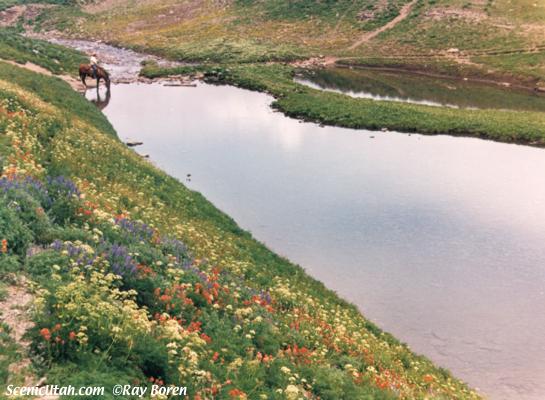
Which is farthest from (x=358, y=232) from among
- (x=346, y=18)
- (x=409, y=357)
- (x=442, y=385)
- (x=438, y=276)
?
(x=346, y=18)

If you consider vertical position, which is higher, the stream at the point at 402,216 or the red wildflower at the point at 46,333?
the red wildflower at the point at 46,333

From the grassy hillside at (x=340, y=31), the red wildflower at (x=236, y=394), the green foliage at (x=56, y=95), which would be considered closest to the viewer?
the red wildflower at (x=236, y=394)

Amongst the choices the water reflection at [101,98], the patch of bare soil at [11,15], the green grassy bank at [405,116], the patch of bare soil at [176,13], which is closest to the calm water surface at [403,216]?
Answer: the green grassy bank at [405,116]

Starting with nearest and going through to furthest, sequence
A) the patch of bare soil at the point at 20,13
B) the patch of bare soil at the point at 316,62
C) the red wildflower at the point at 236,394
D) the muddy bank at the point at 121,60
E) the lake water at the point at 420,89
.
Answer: the red wildflower at the point at 236,394, the lake water at the point at 420,89, the muddy bank at the point at 121,60, the patch of bare soil at the point at 316,62, the patch of bare soil at the point at 20,13

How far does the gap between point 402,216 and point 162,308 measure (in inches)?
788

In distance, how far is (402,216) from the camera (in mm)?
28422

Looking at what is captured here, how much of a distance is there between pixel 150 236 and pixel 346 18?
297ft

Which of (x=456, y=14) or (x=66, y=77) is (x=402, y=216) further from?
(x=456, y=14)

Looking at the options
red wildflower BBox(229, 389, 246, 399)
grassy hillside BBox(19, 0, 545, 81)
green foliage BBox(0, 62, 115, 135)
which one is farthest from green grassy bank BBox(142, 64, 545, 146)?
red wildflower BBox(229, 389, 246, 399)

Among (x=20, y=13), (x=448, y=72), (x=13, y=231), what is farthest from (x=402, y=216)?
(x=20, y=13)

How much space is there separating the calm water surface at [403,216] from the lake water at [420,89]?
16.8 m

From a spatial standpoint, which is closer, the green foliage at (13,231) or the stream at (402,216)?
the green foliage at (13,231)

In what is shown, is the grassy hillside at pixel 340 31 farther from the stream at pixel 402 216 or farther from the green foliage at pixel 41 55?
the stream at pixel 402 216

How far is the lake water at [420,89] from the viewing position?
58.7 meters
